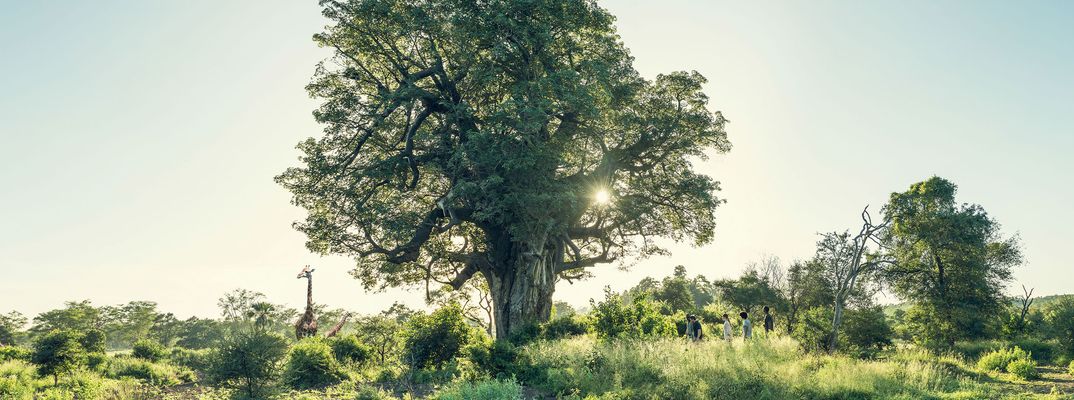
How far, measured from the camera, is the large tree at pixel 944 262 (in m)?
31.0

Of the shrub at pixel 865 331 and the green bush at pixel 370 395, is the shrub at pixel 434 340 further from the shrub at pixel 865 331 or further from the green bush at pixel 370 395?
the shrub at pixel 865 331

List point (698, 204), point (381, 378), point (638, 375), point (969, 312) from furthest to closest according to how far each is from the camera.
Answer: point (969, 312), point (698, 204), point (381, 378), point (638, 375)

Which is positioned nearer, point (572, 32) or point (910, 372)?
point (910, 372)

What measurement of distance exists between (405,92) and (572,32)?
6.62 meters

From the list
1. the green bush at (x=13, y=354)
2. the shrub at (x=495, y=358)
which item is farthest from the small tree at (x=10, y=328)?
the shrub at (x=495, y=358)

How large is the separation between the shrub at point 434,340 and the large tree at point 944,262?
22.6 m

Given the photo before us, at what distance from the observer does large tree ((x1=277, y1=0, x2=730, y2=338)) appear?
21734 millimetres

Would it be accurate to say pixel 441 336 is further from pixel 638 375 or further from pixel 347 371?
pixel 638 375

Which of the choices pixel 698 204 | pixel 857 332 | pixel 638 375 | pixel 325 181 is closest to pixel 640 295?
pixel 698 204

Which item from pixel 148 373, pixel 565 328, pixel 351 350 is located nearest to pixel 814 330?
pixel 565 328

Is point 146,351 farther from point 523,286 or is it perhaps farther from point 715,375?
point 715,375

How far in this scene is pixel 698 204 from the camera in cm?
2544

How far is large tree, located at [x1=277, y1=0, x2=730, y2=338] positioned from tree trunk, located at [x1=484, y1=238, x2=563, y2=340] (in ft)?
0.25

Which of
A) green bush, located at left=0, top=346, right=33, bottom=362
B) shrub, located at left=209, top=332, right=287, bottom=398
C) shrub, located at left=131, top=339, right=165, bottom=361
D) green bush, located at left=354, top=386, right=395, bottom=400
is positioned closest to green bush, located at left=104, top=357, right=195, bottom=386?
shrub, located at left=131, top=339, right=165, bottom=361
